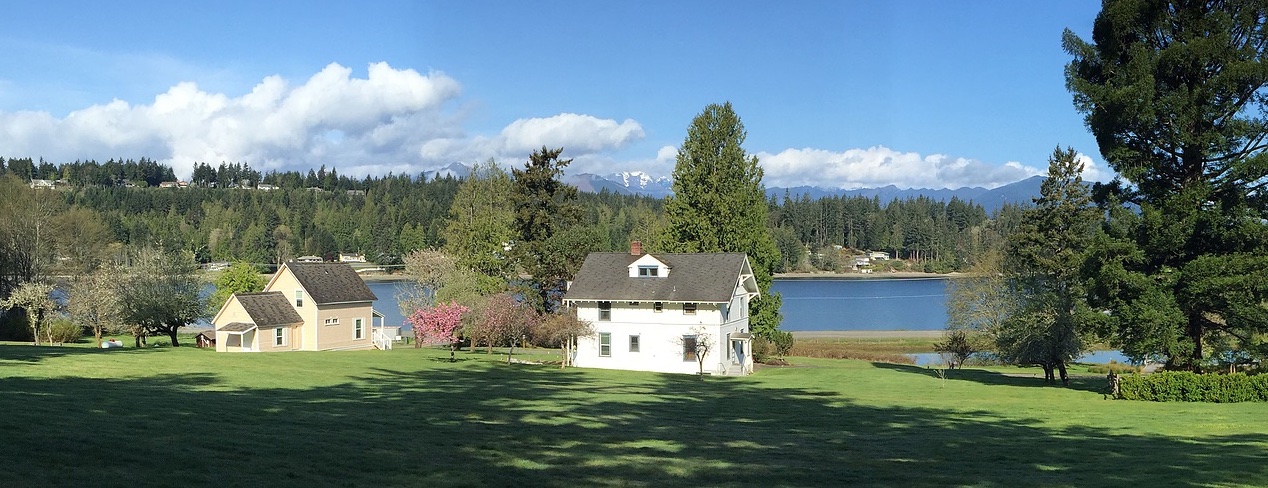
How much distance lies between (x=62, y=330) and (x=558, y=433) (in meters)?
47.4

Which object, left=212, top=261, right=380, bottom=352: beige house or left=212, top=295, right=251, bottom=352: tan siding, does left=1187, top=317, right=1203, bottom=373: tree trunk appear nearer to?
left=212, top=261, right=380, bottom=352: beige house

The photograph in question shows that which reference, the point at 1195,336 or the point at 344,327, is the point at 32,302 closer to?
the point at 344,327

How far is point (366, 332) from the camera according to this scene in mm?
62188

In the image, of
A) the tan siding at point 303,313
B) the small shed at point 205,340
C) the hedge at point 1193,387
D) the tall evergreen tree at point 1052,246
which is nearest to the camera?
the hedge at point 1193,387

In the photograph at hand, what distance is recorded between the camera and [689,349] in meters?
46.2

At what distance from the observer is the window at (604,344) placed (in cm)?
4794

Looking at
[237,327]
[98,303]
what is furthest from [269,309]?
[98,303]

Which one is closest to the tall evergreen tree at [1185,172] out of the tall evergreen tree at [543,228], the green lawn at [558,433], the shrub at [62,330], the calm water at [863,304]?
the green lawn at [558,433]

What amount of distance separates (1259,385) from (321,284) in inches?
1957

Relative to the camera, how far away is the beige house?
5434 cm

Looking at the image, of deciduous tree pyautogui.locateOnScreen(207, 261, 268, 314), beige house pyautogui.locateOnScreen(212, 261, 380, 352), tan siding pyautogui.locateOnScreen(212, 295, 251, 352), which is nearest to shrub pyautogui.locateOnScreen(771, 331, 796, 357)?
beige house pyautogui.locateOnScreen(212, 261, 380, 352)

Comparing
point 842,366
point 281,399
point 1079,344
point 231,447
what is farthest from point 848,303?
point 231,447

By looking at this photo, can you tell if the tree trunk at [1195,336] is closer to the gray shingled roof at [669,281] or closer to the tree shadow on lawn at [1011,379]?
the tree shadow on lawn at [1011,379]

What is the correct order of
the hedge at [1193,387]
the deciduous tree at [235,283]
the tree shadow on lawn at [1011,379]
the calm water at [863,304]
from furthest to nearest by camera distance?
the calm water at [863,304] → the deciduous tree at [235,283] → the tree shadow on lawn at [1011,379] → the hedge at [1193,387]
